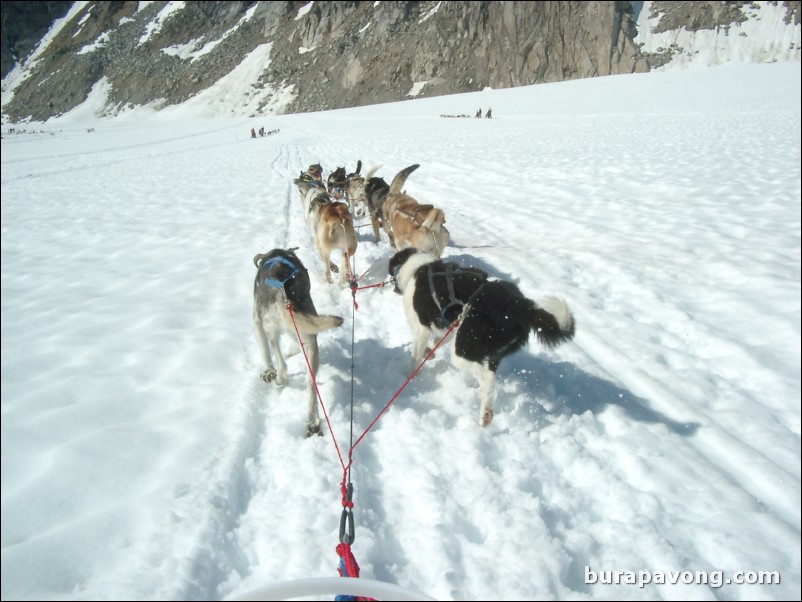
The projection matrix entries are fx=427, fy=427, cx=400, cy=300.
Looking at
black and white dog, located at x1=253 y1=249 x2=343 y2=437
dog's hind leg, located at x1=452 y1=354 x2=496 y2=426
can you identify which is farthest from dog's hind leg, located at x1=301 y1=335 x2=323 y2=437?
dog's hind leg, located at x1=452 y1=354 x2=496 y2=426

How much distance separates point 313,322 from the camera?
2.75m

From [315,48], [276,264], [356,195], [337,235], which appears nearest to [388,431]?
[276,264]

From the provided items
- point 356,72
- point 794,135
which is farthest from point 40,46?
point 794,135

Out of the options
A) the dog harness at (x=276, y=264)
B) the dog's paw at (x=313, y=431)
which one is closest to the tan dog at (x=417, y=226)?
the dog harness at (x=276, y=264)

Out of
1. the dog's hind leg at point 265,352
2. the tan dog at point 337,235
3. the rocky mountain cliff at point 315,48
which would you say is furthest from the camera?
the rocky mountain cliff at point 315,48

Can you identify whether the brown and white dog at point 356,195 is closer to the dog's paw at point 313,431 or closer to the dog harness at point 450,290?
the dog harness at point 450,290

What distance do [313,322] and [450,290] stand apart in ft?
3.09

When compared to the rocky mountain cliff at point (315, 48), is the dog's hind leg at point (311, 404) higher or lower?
lower

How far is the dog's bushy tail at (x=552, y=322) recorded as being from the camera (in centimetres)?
256

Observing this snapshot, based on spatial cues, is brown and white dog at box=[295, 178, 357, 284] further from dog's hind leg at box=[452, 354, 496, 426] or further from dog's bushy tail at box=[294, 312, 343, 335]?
dog's hind leg at box=[452, 354, 496, 426]

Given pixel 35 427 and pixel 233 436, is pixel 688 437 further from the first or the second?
pixel 35 427

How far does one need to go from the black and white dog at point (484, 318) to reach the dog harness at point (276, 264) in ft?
3.08

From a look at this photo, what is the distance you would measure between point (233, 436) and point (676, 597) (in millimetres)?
2376

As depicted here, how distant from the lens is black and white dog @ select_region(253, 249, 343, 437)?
8.99ft
